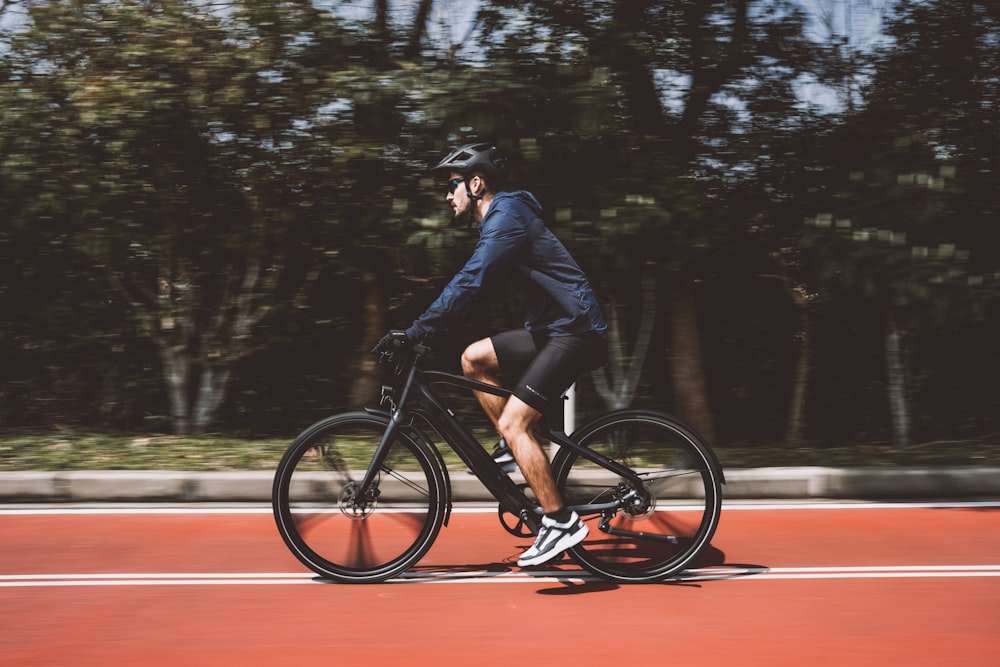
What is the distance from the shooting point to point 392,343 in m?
4.64

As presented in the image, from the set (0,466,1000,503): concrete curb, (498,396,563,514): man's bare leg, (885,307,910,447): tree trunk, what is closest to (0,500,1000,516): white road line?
(0,466,1000,503): concrete curb

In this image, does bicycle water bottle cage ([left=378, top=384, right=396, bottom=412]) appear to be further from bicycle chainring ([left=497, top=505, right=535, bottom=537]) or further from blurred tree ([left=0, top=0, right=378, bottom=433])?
blurred tree ([left=0, top=0, right=378, bottom=433])

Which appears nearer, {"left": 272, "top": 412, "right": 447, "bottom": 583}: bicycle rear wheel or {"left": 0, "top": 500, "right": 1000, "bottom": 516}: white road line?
{"left": 272, "top": 412, "right": 447, "bottom": 583}: bicycle rear wheel

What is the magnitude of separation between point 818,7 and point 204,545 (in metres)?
6.27

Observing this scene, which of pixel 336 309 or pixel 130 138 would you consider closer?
pixel 130 138

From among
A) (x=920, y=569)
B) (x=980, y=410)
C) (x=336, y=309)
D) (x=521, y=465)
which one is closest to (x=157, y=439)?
(x=336, y=309)

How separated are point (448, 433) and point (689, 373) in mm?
5072

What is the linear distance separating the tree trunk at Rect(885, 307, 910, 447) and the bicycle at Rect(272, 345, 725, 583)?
5.26 metres

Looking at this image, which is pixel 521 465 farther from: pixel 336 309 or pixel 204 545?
pixel 336 309

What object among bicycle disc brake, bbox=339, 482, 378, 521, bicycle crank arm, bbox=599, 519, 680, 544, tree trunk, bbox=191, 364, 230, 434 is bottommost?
tree trunk, bbox=191, 364, 230, 434

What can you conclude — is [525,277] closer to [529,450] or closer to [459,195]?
[459,195]

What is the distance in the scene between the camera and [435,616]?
14.7ft

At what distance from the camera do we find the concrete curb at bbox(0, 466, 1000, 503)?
22.4 ft

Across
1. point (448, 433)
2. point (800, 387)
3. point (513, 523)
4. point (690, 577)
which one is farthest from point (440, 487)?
point (800, 387)
